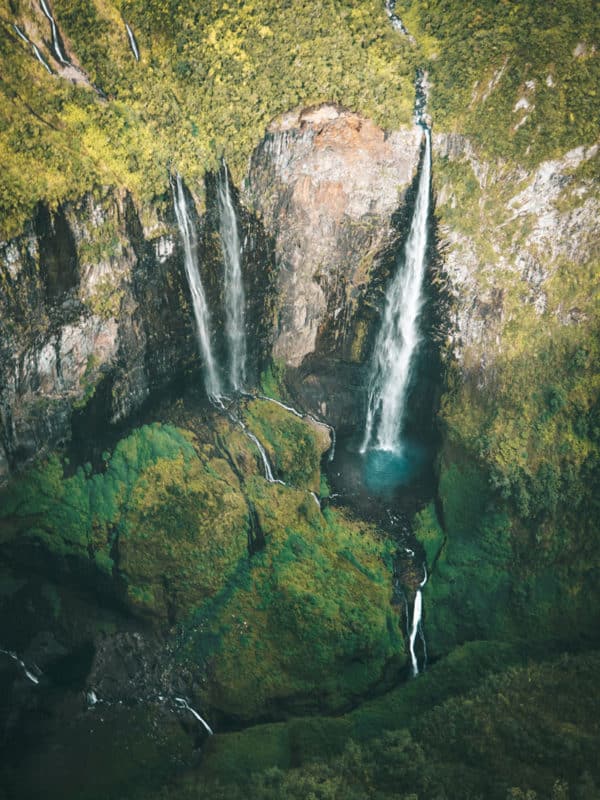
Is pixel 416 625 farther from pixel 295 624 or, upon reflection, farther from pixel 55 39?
pixel 55 39

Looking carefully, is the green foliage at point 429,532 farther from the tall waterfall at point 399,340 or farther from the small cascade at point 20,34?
the small cascade at point 20,34

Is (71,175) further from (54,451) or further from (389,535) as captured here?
(389,535)

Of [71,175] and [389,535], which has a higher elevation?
[71,175]

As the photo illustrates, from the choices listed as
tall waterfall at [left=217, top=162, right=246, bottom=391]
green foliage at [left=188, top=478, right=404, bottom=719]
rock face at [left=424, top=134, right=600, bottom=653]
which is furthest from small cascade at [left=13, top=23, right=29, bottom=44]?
green foliage at [left=188, top=478, right=404, bottom=719]

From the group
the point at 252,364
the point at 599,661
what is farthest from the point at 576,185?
the point at 599,661

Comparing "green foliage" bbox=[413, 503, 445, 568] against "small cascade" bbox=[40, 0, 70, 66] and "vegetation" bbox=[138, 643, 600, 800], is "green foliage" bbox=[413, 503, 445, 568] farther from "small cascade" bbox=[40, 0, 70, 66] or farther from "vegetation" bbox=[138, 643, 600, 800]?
"small cascade" bbox=[40, 0, 70, 66]

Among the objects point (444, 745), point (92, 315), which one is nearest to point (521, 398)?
point (444, 745)
